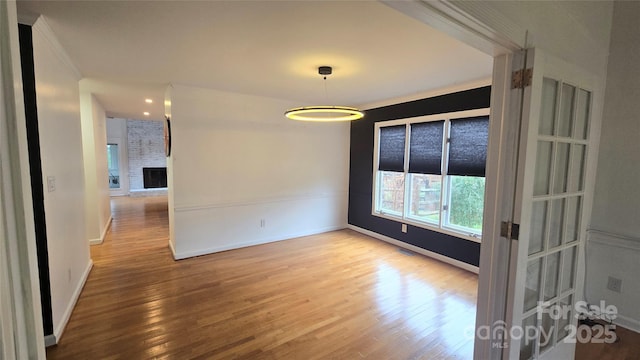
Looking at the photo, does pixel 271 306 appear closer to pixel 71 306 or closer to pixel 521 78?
pixel 71 306

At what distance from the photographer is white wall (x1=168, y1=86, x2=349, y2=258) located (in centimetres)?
391

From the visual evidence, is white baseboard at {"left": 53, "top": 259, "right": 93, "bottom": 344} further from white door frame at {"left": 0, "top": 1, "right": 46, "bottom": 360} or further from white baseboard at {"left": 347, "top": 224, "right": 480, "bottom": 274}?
white baseboard at {"left": 347, "top": 224, "right": 480, "bottom": 274}

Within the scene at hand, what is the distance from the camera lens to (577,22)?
1799mm

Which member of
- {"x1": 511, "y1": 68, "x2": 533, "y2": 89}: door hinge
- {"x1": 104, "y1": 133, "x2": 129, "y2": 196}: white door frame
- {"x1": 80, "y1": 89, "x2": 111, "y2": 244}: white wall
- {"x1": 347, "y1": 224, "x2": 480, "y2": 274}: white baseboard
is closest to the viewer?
{"x1": 511, "y1": 68, "x2": 533, "y2": 89}: door hinge

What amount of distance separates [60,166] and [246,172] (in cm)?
226

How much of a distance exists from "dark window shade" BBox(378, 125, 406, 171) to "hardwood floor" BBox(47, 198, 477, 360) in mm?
1398

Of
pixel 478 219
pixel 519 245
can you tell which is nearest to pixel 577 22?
pixel 519 245

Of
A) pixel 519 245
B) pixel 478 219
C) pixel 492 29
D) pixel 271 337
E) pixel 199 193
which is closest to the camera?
pixel 492 29

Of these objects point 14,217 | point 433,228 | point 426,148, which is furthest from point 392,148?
point 14,217

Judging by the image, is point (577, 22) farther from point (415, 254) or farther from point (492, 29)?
point (415, 254)

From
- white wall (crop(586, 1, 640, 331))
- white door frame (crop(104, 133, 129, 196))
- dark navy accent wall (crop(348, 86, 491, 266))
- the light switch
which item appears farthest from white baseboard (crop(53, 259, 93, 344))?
white door frame (crop(104, 133, 129, 196))

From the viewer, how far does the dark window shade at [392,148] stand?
453cm

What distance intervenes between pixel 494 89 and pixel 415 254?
3.17 m

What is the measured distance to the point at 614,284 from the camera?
2449mm
